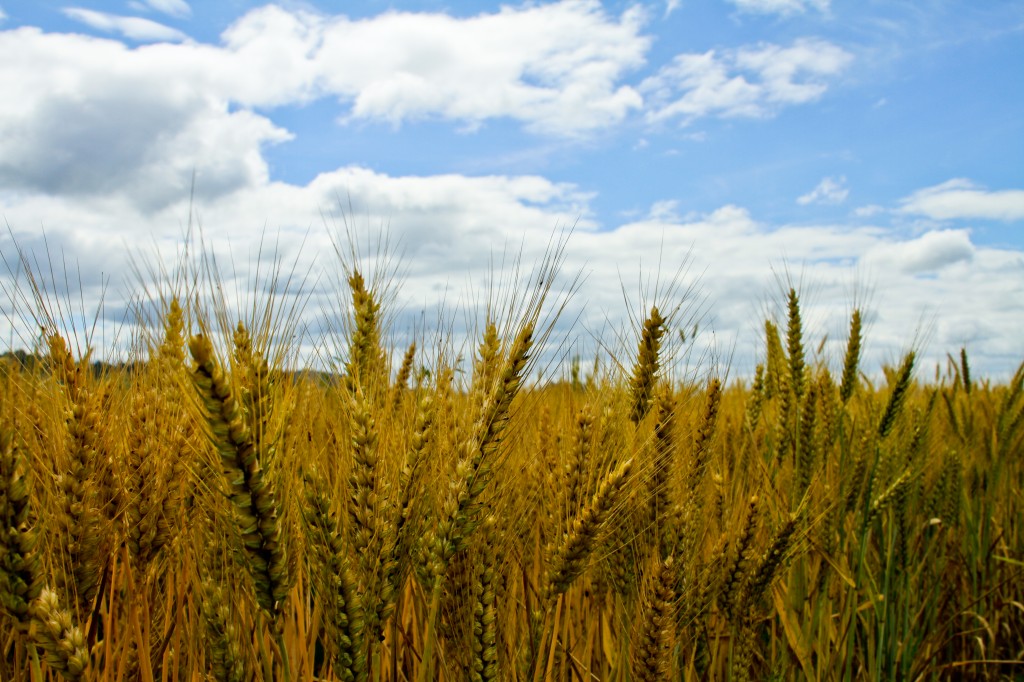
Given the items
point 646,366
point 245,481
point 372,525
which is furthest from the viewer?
point 646,366

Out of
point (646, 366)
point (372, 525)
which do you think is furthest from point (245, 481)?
point (646, 366)

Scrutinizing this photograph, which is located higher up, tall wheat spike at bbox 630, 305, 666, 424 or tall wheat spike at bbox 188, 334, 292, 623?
tall wheat spike at bbox 630, 305, 666, 424

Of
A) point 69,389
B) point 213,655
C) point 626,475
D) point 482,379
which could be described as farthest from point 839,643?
point 69,389

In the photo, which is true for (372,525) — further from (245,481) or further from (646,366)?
(646,366)

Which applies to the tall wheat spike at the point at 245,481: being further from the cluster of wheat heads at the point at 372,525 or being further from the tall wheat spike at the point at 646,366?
the tall wheat spike at the point at 646,366

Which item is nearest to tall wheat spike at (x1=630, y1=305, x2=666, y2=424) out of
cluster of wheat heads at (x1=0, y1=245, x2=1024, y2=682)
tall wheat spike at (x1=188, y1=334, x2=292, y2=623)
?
cluster of wheat heads at (x1=0, y1=245, x2=1024, y2=682)

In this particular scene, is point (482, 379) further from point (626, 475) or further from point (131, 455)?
point (131, 455)

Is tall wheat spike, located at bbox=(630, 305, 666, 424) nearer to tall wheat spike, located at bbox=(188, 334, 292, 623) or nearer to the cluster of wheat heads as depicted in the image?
the cluster of wheat heads

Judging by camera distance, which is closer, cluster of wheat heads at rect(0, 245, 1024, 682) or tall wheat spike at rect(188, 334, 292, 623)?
tall wheat spike at rect(188, 334, 292, 623)

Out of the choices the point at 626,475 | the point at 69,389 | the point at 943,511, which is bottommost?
the point at 943,511

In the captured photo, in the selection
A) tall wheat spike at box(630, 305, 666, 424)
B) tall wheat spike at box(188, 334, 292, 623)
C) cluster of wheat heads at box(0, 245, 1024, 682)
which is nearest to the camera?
tall wheat spike at box(188, 334, 292, 623)

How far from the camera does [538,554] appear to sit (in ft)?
8.90

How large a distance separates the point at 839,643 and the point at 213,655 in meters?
Answer: 2.34

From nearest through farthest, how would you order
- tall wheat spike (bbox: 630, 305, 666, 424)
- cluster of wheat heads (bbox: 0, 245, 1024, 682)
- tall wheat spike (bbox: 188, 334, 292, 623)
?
tall wheat spike (bbox: 188, 334, 292, 623) < cluster of wheat heads (bbox: 0, 245, 1024, 682) < tall wheat spike (bbox: 630, 305, 666, 424)
